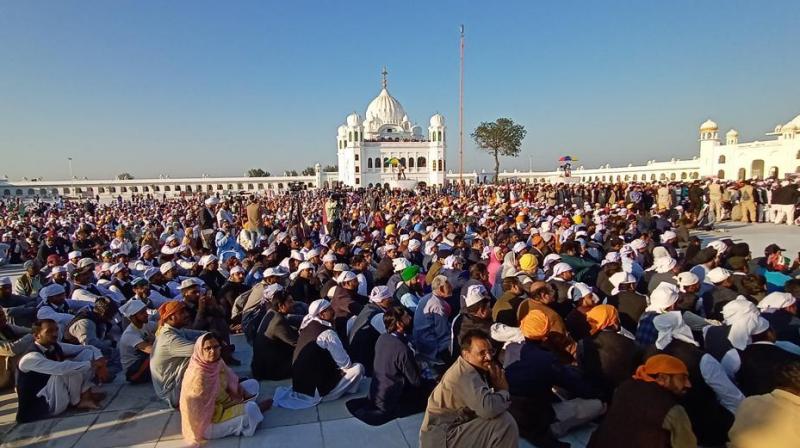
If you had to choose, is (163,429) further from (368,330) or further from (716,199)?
(716,199)

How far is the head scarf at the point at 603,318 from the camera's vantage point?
3502mm

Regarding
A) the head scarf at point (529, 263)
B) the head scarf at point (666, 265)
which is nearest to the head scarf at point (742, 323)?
the head scarf at point (666, 265)

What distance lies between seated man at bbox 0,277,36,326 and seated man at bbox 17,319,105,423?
1.29 metres

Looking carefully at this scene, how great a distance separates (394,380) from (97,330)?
321 cm

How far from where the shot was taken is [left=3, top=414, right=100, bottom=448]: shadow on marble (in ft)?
10.7

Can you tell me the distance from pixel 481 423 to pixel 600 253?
20.3 ft

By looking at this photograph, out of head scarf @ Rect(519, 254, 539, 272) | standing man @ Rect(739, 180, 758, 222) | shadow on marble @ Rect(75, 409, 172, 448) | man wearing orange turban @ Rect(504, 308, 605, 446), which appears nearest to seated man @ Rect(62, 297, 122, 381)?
shadow on marble @ Rect(75, 409, 172, 448)

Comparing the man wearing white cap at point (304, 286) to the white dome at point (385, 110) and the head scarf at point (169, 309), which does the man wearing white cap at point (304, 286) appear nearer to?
the head scarf at point (169, 309)

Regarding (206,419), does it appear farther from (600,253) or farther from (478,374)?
(600,253)

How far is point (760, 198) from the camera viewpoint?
44.3ft

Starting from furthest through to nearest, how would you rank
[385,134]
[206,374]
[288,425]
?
[385,134] → [288,425] → [206,374]

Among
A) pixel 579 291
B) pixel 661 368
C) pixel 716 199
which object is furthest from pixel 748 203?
pixel 661 368

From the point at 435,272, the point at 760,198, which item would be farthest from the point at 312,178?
the point at 435,272

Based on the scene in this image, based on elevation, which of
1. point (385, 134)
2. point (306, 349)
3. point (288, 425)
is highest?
point (385, 134)
